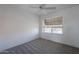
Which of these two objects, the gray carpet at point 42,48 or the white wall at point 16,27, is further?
the gray carpet at point 42,48

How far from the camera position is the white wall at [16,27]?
60.1 inches

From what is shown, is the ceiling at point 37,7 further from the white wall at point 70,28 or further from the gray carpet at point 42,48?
the gray carpet at point 42,48

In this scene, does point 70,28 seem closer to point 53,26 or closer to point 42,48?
point 53,26

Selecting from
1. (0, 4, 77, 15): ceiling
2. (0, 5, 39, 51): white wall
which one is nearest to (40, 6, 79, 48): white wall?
(0, 4, 77, 15): ceiling

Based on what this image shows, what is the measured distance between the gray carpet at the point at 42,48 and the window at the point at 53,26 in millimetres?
237

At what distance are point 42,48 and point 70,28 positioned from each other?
66 cm

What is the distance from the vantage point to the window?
1.71 meters

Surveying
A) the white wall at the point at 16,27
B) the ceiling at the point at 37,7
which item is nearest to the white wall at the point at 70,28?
the ceiling at the point at 37,7

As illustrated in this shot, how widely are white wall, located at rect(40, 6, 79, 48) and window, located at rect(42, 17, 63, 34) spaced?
0.26ft

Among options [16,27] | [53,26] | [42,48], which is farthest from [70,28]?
[16,27]

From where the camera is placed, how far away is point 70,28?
5.48ft

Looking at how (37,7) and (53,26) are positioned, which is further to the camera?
(53,26)

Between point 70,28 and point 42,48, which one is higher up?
point 70,28
